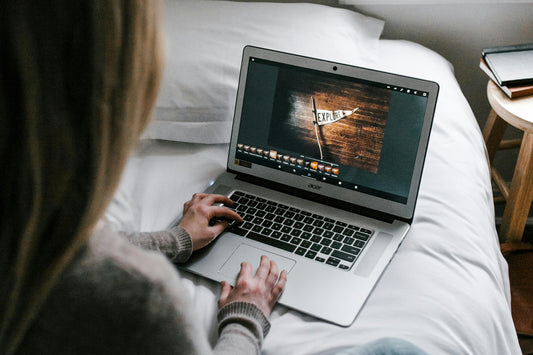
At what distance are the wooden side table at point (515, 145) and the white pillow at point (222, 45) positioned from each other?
13.4 inches

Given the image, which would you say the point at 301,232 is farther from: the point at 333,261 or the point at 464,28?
the point at 464,28

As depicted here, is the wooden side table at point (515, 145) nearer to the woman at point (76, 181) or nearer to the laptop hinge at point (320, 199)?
the laptop hinge at point (320, 199)

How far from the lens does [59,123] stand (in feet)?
1.22

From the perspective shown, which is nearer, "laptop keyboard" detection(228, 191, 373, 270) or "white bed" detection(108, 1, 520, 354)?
"white bed" detection(108, 1, 520, 354)

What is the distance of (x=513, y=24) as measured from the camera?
4.98 feet

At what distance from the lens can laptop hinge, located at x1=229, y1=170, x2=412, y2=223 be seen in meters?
0.96

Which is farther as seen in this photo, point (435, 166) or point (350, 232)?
point (435, 166)

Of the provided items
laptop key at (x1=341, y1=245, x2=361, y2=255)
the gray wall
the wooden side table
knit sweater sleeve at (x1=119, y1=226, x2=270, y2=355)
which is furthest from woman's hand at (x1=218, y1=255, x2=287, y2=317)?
the gray wall

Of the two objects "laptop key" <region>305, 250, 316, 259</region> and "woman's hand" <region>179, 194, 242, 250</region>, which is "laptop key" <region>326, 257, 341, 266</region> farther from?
"woman's hand" <region>179, 194, 242, 250</region>

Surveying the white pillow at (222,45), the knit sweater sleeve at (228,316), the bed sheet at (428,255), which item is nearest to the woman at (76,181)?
the knit sweater sleeve at (228,316)

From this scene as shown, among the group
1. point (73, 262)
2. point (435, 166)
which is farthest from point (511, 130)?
point (73, 262)

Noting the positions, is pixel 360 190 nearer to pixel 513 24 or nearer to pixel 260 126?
pixel 260 126

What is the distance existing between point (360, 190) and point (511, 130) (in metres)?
0.94

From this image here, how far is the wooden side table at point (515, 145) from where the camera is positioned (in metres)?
1.24
